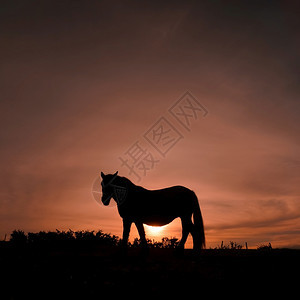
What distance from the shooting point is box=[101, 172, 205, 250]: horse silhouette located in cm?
1113

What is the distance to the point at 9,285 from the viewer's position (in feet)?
17.6

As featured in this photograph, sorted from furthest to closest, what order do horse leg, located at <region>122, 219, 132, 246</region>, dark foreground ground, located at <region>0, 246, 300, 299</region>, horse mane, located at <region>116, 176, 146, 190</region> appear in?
horse mane, located at <region>116, 176, 146, 190</region>
horse leg, located at <region>122, 219, 132, 246</region>
dark foreground ground, located at <region>0, 246, 300, 299</region>

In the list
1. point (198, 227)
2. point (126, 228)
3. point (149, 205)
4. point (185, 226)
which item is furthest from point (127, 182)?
point (198, 227)

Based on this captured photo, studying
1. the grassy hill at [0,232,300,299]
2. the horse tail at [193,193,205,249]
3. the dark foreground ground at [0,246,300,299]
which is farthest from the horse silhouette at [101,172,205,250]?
the dark foreground ground at [0,246,300,299]

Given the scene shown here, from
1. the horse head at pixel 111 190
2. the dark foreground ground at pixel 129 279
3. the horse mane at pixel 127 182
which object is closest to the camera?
the dark foreground ground at pixel 129 279

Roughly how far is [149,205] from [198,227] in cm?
225

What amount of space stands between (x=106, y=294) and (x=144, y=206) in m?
6.23

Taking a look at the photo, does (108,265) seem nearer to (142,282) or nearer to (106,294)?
(142,282)

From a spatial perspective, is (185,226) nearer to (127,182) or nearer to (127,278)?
(127,182)

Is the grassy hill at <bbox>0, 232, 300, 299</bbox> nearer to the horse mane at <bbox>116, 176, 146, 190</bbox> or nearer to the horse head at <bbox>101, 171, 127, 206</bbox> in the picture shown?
the horse head at <bbox>101, 171, 127, 206</bbox>

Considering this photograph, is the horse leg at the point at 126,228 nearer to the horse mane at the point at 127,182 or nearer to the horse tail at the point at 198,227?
the horse mane at the point at 127,182

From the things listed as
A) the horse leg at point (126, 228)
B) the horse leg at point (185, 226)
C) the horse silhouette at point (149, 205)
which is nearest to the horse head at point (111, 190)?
the horse silhouette at point (149, 205)

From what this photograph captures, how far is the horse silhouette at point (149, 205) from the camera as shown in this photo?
11133 millimetres

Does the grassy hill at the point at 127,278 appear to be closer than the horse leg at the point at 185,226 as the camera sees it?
Yes
